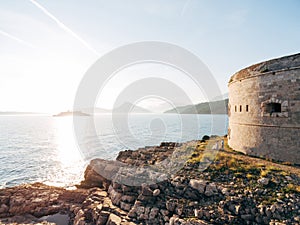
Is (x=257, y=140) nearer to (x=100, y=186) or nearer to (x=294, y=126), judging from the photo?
(x=294, y=126)

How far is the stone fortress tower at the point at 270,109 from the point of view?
41.2 feet

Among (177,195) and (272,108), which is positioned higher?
(272,108)

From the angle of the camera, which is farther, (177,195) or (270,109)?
(270,109)

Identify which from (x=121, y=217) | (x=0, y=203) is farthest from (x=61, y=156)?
(x=121, y=217)

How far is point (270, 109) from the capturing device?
45.6ft

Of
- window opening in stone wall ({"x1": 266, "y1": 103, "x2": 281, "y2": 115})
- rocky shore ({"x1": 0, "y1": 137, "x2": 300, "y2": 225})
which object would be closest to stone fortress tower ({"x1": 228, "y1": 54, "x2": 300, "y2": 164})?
window opening in stone wall ({"x1": 266, "y1": 103, "x2": 281, "y2": 115})

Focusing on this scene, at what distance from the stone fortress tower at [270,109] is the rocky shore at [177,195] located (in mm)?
1129

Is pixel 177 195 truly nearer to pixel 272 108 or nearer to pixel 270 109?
pixel 270 109

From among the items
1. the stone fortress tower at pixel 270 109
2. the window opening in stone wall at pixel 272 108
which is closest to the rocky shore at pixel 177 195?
the stone fortress tower at pixel 270 109

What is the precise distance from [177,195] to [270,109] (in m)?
8.94

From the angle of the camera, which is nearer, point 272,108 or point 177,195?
point 177,195

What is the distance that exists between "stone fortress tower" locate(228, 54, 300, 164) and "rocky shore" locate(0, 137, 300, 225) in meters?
1.13

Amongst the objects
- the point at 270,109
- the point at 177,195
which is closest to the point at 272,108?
the point at 270,109

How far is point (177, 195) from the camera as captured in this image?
12.0 m
